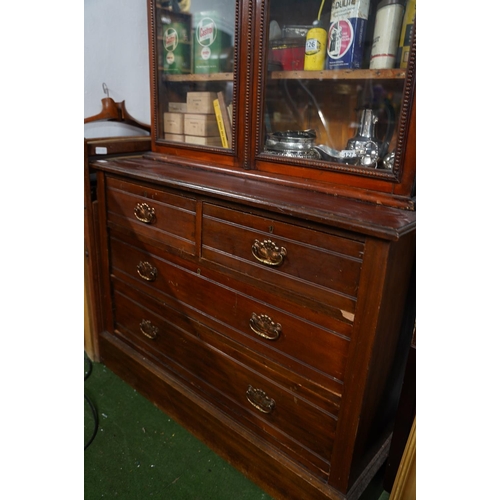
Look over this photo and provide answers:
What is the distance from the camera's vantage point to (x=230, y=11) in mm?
1284

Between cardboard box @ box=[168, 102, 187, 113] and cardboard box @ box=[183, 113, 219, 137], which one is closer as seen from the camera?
cardboard box @ box=[183, 113, 219, 137]


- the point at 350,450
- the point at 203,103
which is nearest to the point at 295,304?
the point at 350,450

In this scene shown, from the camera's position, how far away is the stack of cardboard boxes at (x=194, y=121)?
1459mm

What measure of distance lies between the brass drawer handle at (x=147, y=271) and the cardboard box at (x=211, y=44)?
76 cm

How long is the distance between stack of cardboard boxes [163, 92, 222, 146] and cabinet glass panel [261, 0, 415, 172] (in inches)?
10.5

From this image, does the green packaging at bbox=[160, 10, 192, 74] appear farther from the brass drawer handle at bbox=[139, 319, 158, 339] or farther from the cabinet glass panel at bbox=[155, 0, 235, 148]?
the brass drawer handle at bbox=[139, 319, 158, 339]

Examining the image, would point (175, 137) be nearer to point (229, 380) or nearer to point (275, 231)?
point (275, 231)

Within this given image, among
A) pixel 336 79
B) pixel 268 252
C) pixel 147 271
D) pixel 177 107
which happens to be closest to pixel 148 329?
pixel 147 271

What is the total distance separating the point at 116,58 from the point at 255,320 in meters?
1.39

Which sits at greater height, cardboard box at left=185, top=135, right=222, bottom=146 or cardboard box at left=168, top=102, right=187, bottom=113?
cardboard box at left=168, top=102, right=187, bottom=113

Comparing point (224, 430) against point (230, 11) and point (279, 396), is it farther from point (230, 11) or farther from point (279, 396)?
point (230, 11)

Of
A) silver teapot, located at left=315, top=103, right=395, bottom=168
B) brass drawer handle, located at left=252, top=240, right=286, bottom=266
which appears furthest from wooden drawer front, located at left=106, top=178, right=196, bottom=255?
silver teapot, located at left=315, top=103, right=395, bottom=168

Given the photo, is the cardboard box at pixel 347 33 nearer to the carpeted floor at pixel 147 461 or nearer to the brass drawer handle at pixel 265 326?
the brass drawer handle at pixel 265 326

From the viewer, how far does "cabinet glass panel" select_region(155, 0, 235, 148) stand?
1403 millimetres
